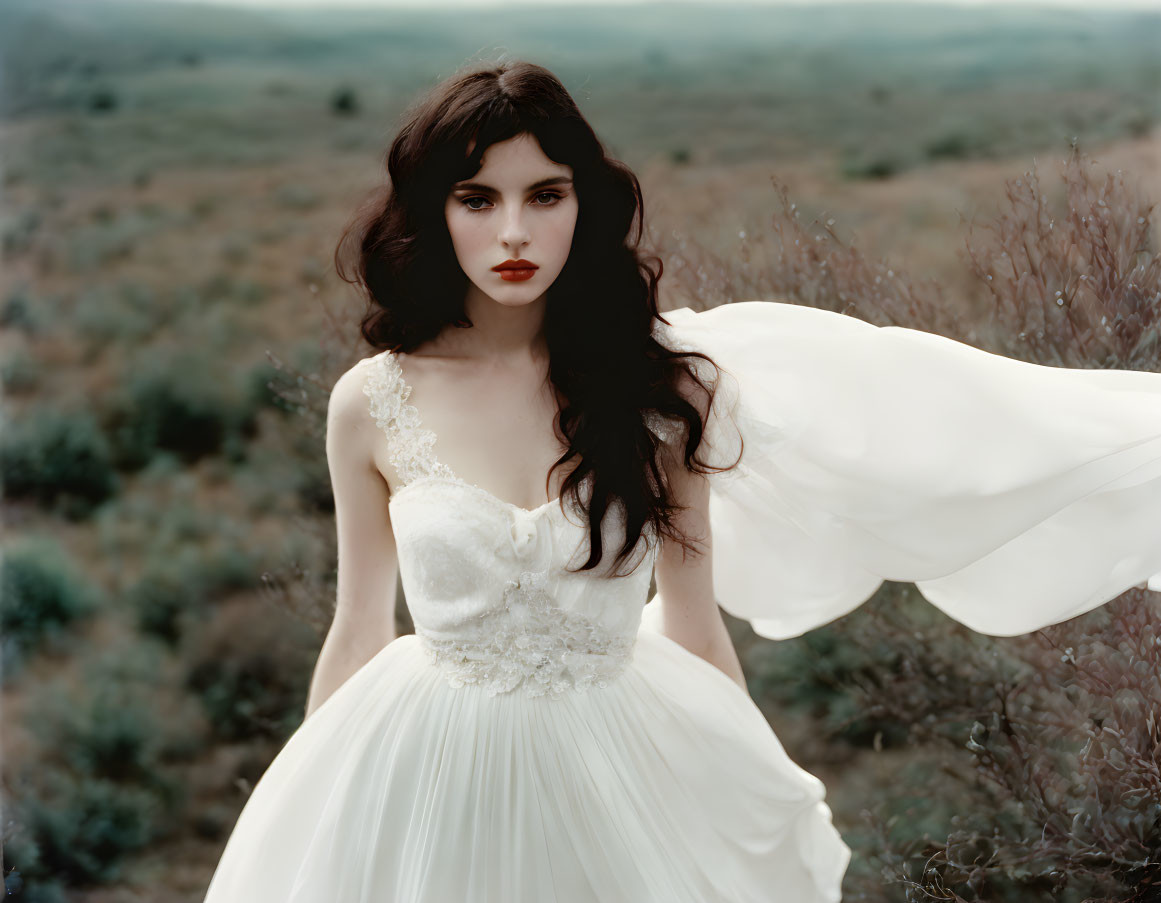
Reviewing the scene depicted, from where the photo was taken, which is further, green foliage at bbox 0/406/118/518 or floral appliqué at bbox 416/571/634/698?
green foliage at bbox 0/406/118/518

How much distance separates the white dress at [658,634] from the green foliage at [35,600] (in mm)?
3868

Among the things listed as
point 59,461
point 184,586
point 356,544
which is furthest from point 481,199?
point 59,461

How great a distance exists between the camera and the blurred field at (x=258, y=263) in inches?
159

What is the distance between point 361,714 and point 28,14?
737 cm

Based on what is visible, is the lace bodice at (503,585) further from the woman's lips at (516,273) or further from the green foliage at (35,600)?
the green foliage at (35,600)

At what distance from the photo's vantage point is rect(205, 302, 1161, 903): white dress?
59.1 inches

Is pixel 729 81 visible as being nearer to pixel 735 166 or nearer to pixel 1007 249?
pixel 735 166

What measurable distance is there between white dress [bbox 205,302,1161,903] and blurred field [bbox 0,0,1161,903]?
27.8 inches

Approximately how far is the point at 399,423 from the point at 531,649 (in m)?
0.40

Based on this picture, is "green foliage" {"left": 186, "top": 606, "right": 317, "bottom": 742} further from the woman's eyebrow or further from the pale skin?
the woman's eyebrow

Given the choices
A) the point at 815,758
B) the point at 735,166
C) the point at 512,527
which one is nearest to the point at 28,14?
the point at 735,166

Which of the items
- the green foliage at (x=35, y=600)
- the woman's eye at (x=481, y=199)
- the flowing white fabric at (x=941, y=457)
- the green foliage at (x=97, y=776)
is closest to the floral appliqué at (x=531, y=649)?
the flowing white fabric at (x=941, y=457)

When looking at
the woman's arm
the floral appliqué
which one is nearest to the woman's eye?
the woman's arm

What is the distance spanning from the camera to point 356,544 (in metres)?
1.74
